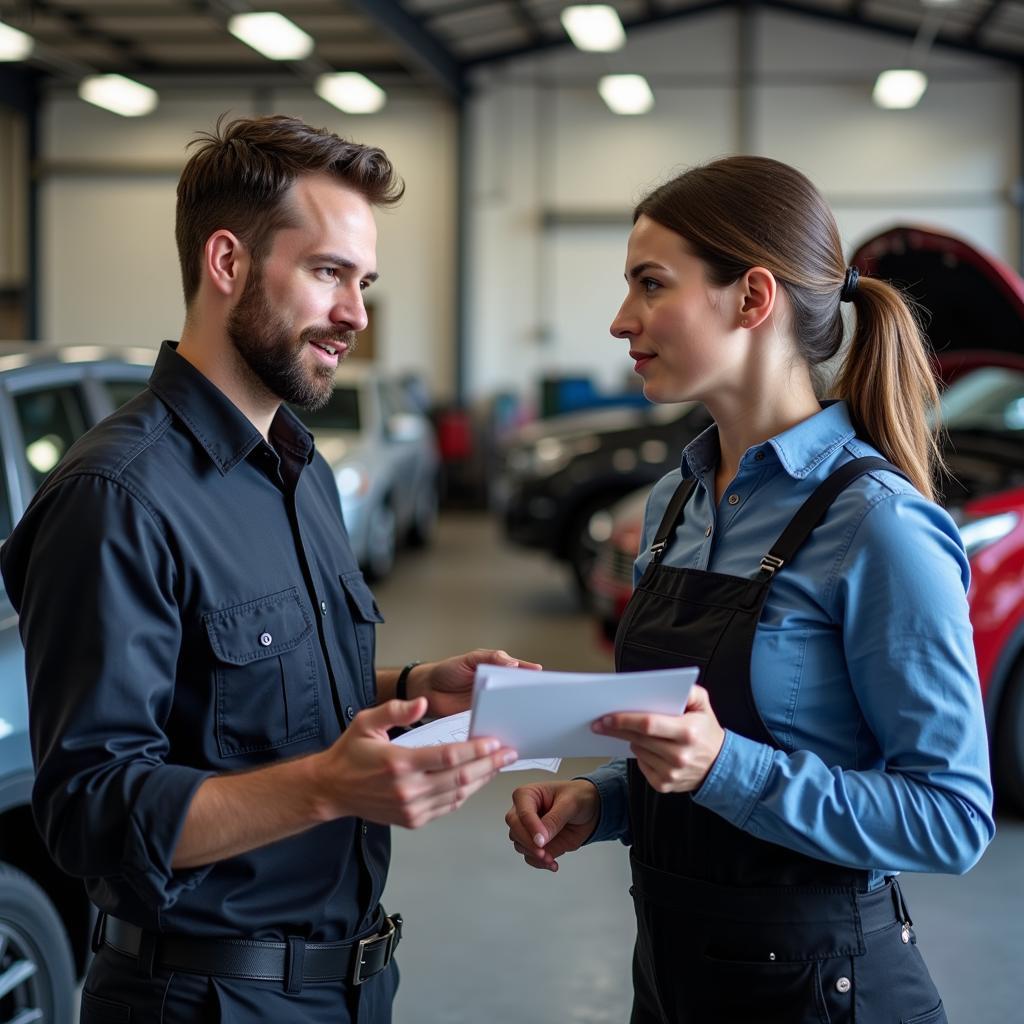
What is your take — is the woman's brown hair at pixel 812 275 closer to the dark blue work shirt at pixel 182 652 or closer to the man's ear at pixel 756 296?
the man's ear at pixel 756 296

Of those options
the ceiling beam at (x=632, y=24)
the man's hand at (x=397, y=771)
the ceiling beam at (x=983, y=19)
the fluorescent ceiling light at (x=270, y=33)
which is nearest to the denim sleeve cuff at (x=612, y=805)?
the man's hand at (x=397, y=771)

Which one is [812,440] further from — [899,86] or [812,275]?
[899,86]

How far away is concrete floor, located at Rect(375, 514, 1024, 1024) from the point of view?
11.1 feet

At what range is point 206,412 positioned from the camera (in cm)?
173

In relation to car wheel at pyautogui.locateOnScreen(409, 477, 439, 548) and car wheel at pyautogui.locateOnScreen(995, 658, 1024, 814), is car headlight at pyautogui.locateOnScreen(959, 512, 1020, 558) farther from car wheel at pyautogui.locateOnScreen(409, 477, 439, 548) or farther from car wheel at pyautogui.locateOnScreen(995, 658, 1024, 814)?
car wheel at pyautogui.locateOnScreen(409, 477, 439, 548)

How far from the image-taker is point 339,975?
1.74m

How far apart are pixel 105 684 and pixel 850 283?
117 cm

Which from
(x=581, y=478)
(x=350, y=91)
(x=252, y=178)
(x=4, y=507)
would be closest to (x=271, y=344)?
(x=252, y=178)

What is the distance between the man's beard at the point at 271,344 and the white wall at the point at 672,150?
1476cm

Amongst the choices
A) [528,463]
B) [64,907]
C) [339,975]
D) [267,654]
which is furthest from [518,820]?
[528,463]

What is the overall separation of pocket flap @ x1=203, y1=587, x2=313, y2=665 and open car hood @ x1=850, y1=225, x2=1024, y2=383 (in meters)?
1.94

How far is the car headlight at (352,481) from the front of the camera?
8.22 metres

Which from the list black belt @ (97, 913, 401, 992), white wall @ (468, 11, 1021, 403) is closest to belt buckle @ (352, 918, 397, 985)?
black belt @ (97, 913, 401, 992)

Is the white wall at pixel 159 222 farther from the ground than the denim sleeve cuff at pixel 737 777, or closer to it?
farther from the ground
